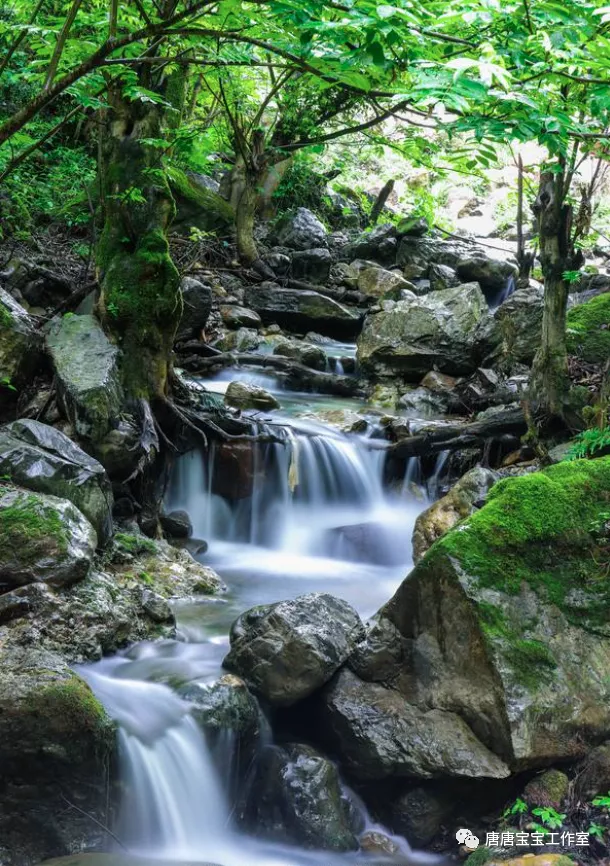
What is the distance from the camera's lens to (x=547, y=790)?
12.7 feet

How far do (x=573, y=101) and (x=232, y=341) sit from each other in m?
9.20

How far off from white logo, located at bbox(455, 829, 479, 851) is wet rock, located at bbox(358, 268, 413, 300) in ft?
40.4

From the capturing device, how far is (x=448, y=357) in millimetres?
11859

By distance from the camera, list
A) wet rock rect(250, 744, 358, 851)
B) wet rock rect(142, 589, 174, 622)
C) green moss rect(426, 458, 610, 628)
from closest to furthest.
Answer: wet rock rect(250, 744, 358, 851) < green moss rect(426, 458, 610, 628) < wet rock rect(142, 589, 174, 622)

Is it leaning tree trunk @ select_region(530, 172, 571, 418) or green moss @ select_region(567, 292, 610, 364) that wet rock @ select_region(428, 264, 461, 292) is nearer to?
green moss @ select_region(567, 292, 610, 364)

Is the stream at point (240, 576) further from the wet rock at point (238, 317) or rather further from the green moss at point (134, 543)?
the wet rock at point (238, 317)

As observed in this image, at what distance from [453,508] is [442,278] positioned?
10586 millimetres

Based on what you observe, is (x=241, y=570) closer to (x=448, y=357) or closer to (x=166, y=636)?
(x=166, y=636)

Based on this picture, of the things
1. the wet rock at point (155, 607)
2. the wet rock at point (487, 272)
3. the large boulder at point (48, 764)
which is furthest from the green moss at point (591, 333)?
the wet rock at point (487, 272)

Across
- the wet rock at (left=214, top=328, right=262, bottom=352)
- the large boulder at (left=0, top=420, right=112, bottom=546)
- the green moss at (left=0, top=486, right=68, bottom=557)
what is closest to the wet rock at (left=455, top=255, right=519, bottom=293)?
the wet rock at (left=214, top=328, right=262, bottom=352)

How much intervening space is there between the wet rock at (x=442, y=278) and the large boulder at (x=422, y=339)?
361 centimetres

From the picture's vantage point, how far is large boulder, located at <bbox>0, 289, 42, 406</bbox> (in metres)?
6.86

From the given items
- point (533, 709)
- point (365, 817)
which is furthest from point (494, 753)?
point (365, 817)

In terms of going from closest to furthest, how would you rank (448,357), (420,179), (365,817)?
(365,817), (448,357), (420,179)
